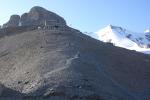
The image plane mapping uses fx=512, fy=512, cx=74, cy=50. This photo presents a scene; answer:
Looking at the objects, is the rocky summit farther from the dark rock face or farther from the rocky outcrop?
the dark rock face

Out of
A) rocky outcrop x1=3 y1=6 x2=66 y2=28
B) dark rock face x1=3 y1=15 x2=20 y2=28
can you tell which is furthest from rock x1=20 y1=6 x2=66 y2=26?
dark rock face x1=3 y1=15 x2=20 y2=28

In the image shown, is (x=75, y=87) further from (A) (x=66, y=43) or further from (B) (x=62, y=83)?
(A) (x=66, y=43)

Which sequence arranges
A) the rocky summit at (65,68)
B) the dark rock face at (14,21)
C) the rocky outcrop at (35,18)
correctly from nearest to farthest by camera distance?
the rocky summit at (65,68) < the rocky outcrop at (35,18) < the dark rock face at (14,21)

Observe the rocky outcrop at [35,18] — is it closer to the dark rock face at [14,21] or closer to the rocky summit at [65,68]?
the dark rock face at [14,21]

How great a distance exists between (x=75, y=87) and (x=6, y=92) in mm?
5544

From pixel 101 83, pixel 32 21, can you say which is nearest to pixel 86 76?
pixel 101 83

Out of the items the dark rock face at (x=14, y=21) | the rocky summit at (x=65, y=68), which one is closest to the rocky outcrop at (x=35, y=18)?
the dark rock face at (x=14, y=21)

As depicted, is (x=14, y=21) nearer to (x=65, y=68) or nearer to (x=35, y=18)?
(x=35, y=18)

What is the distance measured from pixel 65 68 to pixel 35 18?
163 feet

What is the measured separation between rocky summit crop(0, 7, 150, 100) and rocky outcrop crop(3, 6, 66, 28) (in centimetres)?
1923

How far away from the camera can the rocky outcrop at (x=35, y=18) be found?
293 feet

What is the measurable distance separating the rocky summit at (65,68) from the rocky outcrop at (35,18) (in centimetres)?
1923

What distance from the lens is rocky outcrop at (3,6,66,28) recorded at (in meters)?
89.3

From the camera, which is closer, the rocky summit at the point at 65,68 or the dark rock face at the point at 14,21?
the rocky summit at the point at 65,68
